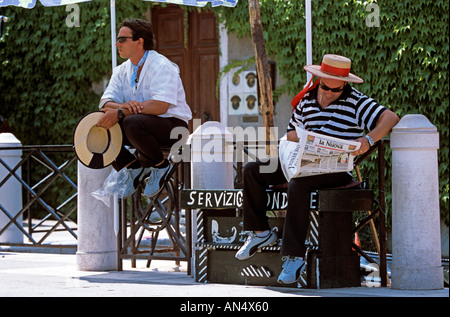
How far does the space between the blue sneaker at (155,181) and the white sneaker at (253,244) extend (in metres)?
1.15

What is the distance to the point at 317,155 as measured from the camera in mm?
5465

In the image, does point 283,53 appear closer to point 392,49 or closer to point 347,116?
point 392,49

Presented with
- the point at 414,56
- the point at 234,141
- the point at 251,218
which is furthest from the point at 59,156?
the point at 251,218

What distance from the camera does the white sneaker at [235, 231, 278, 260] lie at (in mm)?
5797

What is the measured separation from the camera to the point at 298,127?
224 inches

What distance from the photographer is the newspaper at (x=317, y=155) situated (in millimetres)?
5410

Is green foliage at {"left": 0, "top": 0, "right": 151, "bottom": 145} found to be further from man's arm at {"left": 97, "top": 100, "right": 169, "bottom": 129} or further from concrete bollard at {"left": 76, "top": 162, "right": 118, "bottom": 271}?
man's arm at {"left": 97, "top": 100, "right": 169, "bottom": 129}

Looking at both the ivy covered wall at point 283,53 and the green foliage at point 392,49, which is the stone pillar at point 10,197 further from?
the green foliage at point 392,49

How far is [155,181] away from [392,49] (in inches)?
220


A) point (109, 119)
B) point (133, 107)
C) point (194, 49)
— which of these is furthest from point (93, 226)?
point (194, 49)

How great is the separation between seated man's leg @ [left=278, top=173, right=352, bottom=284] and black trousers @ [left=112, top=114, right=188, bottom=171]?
4.48 ft

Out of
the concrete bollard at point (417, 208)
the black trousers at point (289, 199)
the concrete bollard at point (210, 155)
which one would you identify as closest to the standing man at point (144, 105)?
the concrete bollard at point (210, 155)

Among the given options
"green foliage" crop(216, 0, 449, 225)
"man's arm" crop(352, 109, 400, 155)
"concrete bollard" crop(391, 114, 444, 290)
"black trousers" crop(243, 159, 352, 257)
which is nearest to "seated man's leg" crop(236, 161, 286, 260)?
"black trousers" crop(243, 159, 352, 257)

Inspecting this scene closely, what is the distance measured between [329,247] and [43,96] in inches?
360
